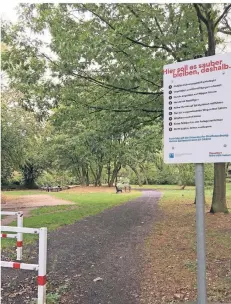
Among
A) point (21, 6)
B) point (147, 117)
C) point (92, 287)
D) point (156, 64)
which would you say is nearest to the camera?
point (92, 287)

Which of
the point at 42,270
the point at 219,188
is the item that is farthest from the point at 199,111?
the point at 219,188

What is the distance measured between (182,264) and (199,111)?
14.8ft

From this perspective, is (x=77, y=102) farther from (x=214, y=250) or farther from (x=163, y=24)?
(x=214, y=250)

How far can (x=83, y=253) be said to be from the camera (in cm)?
798

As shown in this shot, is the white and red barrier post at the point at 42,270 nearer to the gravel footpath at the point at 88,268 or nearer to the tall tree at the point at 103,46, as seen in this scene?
the gravel footpath at the point at 88,268

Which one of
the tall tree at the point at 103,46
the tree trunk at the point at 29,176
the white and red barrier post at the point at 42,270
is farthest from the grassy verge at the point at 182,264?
the tree trunk at the point at 29,176

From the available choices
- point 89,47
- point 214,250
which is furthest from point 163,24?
point 214,250

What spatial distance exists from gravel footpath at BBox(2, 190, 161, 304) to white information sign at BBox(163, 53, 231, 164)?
9.34ft

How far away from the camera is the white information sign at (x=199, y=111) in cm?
307

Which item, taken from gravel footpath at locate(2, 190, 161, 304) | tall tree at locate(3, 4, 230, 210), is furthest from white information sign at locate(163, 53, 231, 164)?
tall tree at locate(3, 4, 230, 210)

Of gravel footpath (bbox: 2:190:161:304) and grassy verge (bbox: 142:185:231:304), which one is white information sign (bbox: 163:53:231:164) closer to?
grassy verge (bbox: 142:185:231:304)

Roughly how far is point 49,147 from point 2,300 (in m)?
39.2

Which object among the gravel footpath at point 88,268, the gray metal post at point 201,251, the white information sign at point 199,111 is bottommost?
the gravel footpath at point 88,268

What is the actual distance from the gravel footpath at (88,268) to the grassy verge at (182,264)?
240 millimetres
